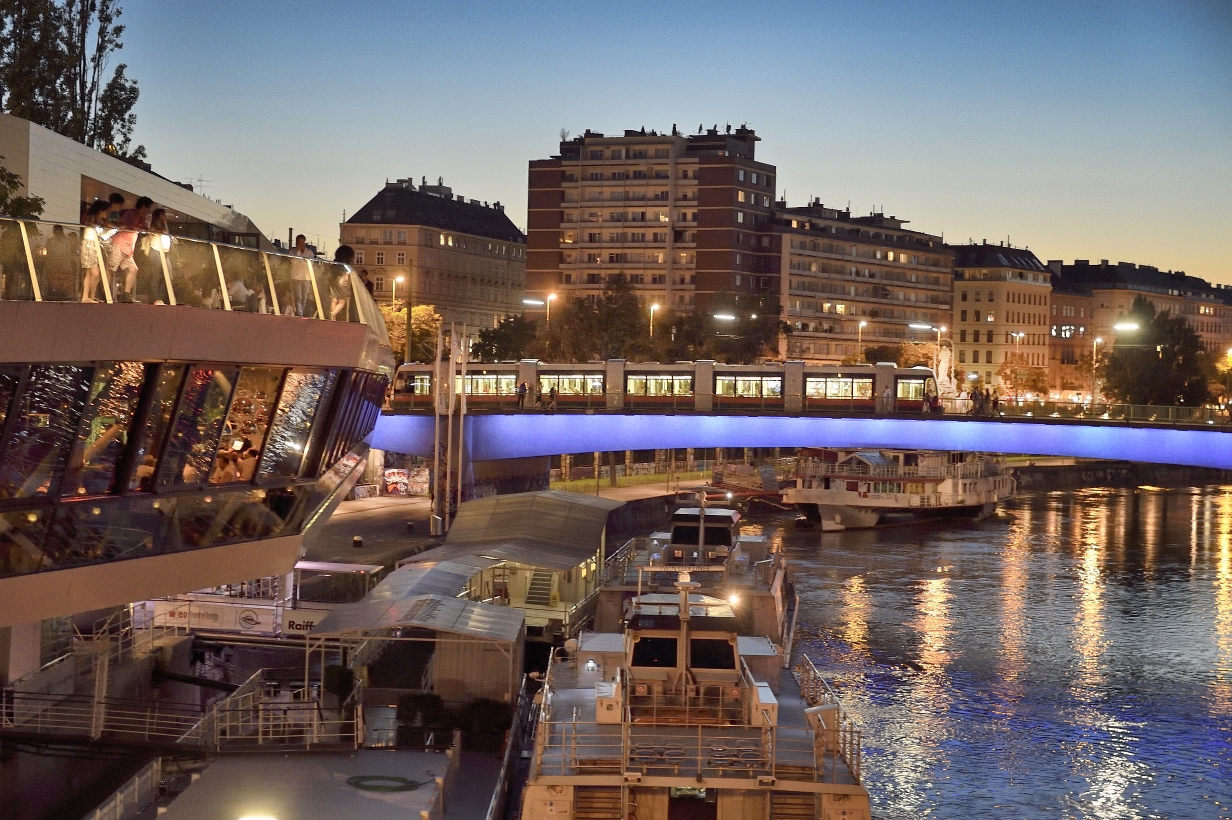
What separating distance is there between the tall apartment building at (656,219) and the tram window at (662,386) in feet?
172

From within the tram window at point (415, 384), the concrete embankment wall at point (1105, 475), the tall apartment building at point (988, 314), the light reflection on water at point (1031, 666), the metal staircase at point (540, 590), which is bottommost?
the light reflection on water at point (1031, 666)

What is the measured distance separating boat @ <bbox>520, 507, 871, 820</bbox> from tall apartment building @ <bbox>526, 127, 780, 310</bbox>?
96.2m

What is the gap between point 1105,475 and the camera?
350 ft

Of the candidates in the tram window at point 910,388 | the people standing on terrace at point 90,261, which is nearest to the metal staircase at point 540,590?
the people standing on terrace at point 90,261

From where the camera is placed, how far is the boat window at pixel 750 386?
69.9 meters

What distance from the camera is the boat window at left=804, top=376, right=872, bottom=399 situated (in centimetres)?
6938

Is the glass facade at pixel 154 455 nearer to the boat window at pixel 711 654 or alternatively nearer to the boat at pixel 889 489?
the boat window at pixel 711 654

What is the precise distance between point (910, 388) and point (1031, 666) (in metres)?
32.9

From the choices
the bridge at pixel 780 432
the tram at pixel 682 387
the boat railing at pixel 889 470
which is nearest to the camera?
the bridge at pixel 780 432

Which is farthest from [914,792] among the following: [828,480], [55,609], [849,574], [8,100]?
[828,480]

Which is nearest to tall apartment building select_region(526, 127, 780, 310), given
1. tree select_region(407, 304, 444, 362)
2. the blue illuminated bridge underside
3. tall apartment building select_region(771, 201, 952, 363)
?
tall apartment building select_region(771, 201, 952, 363)

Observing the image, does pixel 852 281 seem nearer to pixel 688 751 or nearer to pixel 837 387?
pixel 837 387

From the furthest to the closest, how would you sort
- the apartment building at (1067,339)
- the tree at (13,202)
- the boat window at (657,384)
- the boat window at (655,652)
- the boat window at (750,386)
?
the apartment building at (1067,339) → the boat window at (657,384) → the boat window at (750,386) → the boat window at (655,652) → the tree at (13,202)

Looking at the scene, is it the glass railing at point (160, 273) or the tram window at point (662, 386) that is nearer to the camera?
the glass railing at point (160, 273)
